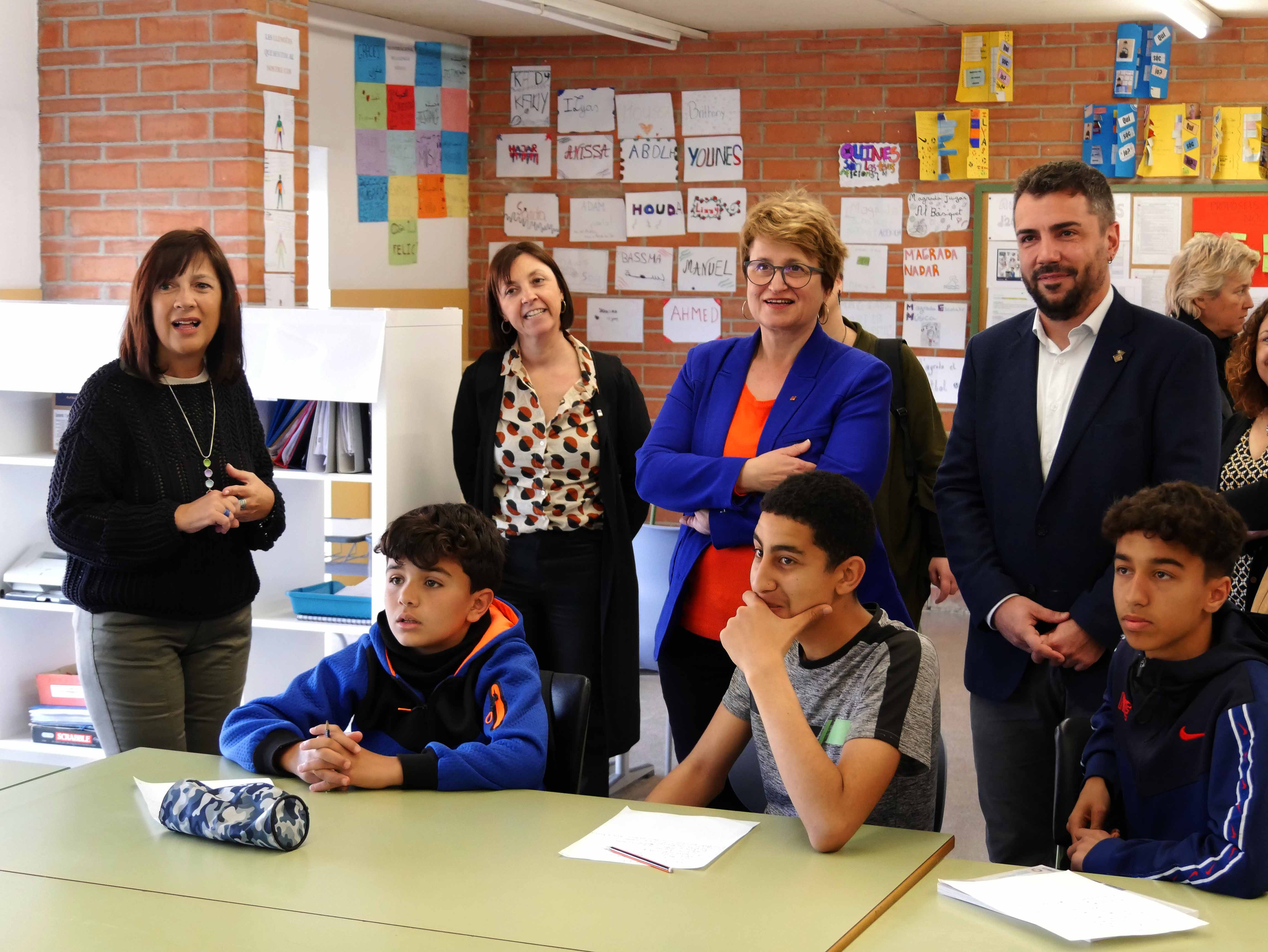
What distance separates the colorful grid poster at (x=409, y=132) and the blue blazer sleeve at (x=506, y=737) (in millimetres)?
4507

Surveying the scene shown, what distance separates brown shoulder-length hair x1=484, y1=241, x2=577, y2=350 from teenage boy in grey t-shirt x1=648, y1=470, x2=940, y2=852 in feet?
4.60

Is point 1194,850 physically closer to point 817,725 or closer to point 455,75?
point 817,725

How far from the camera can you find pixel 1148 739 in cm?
186

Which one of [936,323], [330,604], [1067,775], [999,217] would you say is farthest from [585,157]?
[1067,775]

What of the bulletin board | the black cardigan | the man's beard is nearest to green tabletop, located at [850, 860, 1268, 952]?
the man's beard

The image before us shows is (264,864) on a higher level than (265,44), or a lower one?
lower

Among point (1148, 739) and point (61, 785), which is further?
point (61, 785)

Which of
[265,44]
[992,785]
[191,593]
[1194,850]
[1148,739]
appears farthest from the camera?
[265,44]

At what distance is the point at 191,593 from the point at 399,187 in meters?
4.25

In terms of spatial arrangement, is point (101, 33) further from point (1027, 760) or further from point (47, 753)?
point (1027, 760)

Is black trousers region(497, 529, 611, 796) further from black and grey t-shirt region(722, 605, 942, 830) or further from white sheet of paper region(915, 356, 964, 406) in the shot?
white sheet of paper region(915, 356, 964, 406)

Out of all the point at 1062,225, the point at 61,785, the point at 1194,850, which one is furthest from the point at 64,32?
the point at 1194,850

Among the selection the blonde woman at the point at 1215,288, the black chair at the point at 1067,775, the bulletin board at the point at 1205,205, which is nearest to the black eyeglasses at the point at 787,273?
the black chair at the point at 1067,775

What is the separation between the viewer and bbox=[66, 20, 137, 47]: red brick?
393 centimetres
